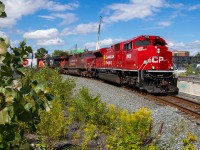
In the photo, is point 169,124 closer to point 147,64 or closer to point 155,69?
point 147,64

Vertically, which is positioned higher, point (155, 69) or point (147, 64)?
point (147, 64)

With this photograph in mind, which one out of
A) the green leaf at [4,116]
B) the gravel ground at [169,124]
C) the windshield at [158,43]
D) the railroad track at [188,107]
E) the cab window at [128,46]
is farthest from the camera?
the cab window at [128,46]

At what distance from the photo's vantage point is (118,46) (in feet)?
76.0

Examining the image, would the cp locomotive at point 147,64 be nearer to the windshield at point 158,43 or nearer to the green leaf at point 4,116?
the windshield at point 158,43

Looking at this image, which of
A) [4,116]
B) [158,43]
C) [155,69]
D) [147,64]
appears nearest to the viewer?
[4,116]

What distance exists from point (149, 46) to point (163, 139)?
12.1m

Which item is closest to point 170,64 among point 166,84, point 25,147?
point 166,84

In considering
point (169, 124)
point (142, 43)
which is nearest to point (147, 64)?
point (142, 43)

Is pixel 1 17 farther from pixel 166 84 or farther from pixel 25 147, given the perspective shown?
pixel 166 84

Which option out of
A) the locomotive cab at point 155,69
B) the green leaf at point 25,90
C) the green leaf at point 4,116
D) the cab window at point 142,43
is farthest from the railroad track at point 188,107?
the green leaf at point 4,116

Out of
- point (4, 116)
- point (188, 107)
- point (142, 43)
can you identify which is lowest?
point (188, 107)

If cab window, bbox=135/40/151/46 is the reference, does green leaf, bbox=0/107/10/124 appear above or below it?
below

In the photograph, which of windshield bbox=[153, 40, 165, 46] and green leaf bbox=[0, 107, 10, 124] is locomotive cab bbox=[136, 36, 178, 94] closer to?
windshield bbox=[153, 40, 165, 46]

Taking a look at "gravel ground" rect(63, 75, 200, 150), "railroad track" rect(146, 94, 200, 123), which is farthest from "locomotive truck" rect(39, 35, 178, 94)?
"gravel ground" rect(63, 75, 200, 150)
